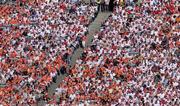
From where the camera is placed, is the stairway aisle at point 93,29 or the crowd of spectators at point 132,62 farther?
the stairway aisle at point 93,29

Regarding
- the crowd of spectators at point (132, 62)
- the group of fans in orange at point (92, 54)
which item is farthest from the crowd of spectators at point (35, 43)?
the crowd of spectators at point (132, 62)

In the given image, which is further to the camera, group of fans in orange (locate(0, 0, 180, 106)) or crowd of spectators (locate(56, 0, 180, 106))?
group of fans in orange (locate(0, 0, 180, 106))

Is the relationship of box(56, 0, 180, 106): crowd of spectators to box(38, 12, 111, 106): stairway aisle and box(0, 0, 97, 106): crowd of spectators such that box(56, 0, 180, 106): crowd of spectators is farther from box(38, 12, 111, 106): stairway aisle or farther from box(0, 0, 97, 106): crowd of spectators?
box(0, 0, 97, 106): crowd of spectators

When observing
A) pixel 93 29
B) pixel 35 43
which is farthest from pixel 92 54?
pixel 35 43

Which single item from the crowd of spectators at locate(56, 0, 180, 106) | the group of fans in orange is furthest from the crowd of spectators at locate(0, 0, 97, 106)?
the crowd of spectators at locate(56, 0, 180, 106)

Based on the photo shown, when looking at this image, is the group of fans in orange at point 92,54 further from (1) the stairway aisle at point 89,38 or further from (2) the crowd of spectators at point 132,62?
(1) the stairway aisle at point 89,38

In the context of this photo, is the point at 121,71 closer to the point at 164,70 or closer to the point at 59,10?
the point at 164,70

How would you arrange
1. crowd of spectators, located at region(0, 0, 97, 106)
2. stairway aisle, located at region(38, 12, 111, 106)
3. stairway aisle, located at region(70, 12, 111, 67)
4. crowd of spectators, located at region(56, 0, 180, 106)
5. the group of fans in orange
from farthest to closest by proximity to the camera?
stairway aisle, located at region(70, 12, 111, 67), stairway aisle, located at region(38, 12, 111, 106), crowd of spectators, located at region(0, 0, 97, 106), the group of fans in orange, crowd of spectators, located at region(56, 0, 180, 106)
